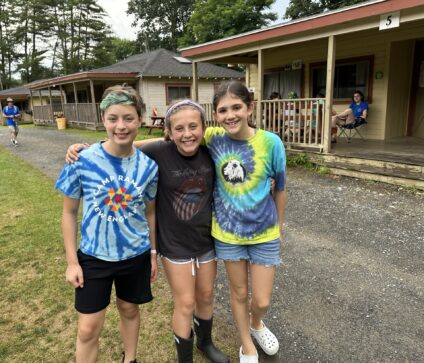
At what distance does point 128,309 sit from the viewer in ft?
6.88

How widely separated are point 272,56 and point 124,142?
11030 millimetres

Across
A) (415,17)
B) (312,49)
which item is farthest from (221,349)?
(312,49)

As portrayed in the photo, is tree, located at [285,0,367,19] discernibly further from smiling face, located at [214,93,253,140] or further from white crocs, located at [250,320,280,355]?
white crocs, located at [250,320,280,355]

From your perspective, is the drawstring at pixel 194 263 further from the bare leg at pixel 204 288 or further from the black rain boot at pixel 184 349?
the black rain boot at pixel 184 349

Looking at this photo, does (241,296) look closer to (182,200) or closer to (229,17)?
(182,200)

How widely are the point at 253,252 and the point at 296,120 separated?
22.5ft

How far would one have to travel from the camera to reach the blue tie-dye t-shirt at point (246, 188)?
6.57 ft

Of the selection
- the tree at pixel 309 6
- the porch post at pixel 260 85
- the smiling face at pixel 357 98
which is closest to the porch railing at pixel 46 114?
the tree at pixel 309 6

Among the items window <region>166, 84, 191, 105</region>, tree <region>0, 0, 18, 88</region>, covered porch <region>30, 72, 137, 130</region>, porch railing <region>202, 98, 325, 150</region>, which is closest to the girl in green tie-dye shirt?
porch railing <region>202, 98, 325, 150</region>

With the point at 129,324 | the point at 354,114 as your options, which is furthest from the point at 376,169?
the point at 129,324

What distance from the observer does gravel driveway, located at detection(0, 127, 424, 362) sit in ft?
7.97

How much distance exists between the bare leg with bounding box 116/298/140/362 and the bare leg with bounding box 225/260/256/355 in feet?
1.90

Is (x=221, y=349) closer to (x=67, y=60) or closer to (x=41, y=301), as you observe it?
(x=41, y=301)

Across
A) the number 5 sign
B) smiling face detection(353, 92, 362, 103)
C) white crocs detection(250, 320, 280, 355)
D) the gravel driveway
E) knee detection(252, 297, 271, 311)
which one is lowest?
the gravel driveway
